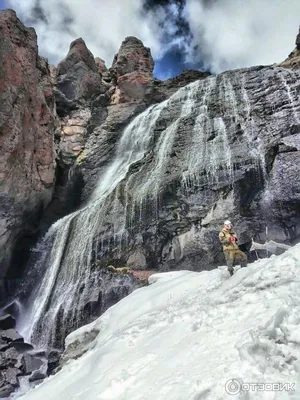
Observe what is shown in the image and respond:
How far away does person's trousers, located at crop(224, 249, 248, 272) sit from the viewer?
10.5 metres

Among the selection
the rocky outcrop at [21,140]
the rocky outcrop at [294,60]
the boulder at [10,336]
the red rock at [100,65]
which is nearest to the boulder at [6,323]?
the boulder at [10,336]

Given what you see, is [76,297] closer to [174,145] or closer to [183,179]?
[183,179]

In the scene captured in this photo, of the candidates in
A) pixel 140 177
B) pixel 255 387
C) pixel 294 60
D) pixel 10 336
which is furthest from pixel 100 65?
pixel 255 387

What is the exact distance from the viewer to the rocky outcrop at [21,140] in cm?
2189

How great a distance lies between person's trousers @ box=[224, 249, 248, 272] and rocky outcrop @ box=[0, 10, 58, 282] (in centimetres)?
1566

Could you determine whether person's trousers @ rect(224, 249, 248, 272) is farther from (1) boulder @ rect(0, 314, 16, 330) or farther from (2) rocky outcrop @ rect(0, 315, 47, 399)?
(1) boulder @ rect(0, 314, 16, 330)

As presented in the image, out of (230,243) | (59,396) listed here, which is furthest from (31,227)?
(59,396)

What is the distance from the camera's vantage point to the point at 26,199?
77.0ft

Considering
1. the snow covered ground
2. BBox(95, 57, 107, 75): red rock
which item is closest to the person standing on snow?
the snow covered ground

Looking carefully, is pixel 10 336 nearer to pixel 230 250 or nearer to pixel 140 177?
pixel 140 177

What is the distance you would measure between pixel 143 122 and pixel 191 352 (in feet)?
90.2

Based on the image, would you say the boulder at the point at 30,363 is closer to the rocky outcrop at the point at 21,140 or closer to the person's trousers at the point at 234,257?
the rocky outcrop at the point at 21,140

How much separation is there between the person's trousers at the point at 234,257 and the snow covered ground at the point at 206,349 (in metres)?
1.07

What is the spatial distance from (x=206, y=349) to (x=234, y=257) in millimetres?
5633
